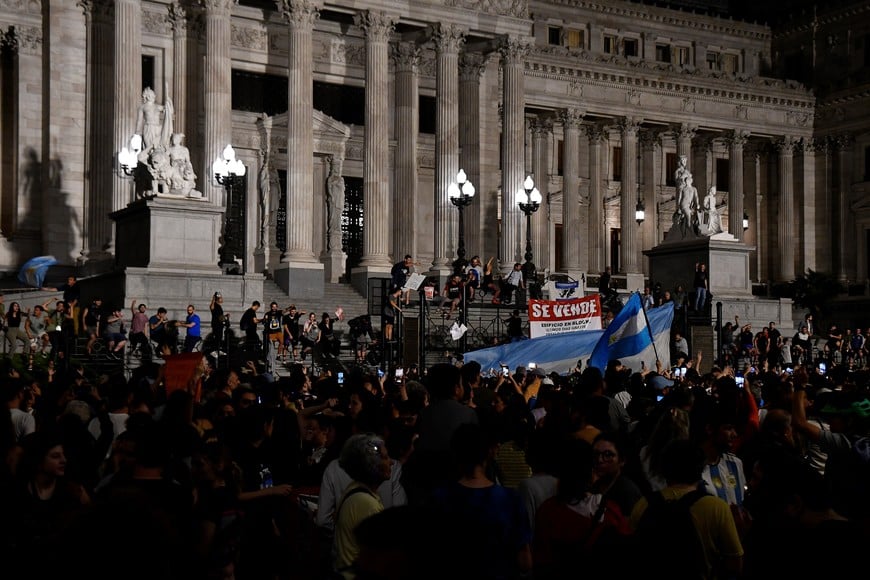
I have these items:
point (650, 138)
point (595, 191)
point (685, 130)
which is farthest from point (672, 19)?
point (595, 191)

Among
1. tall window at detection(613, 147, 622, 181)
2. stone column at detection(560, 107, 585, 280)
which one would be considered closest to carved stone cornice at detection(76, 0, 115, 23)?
stone column at detection(560, 107, 585, 280)

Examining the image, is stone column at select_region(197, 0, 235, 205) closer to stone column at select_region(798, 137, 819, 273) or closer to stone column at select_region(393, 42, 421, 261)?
stone column at select_region(393, 42, 421, 261)

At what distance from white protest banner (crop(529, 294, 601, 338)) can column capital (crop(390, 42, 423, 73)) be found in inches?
1093

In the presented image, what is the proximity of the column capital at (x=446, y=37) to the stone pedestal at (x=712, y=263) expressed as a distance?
13.1 m

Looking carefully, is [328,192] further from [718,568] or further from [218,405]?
[718,568]

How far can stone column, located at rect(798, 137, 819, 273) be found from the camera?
224 feet

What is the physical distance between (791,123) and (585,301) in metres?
48.9

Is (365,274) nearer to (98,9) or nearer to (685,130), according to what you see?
(98,9)

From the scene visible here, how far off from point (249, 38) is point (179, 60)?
156 inches

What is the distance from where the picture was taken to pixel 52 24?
4166 cm

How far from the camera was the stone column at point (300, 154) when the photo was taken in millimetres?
42875

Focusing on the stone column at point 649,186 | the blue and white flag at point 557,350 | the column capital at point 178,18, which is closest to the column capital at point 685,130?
the stone column at point 649,186

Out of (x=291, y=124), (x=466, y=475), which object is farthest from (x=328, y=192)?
(x=466, y=475)

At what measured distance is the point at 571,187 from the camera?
60.7 metres
